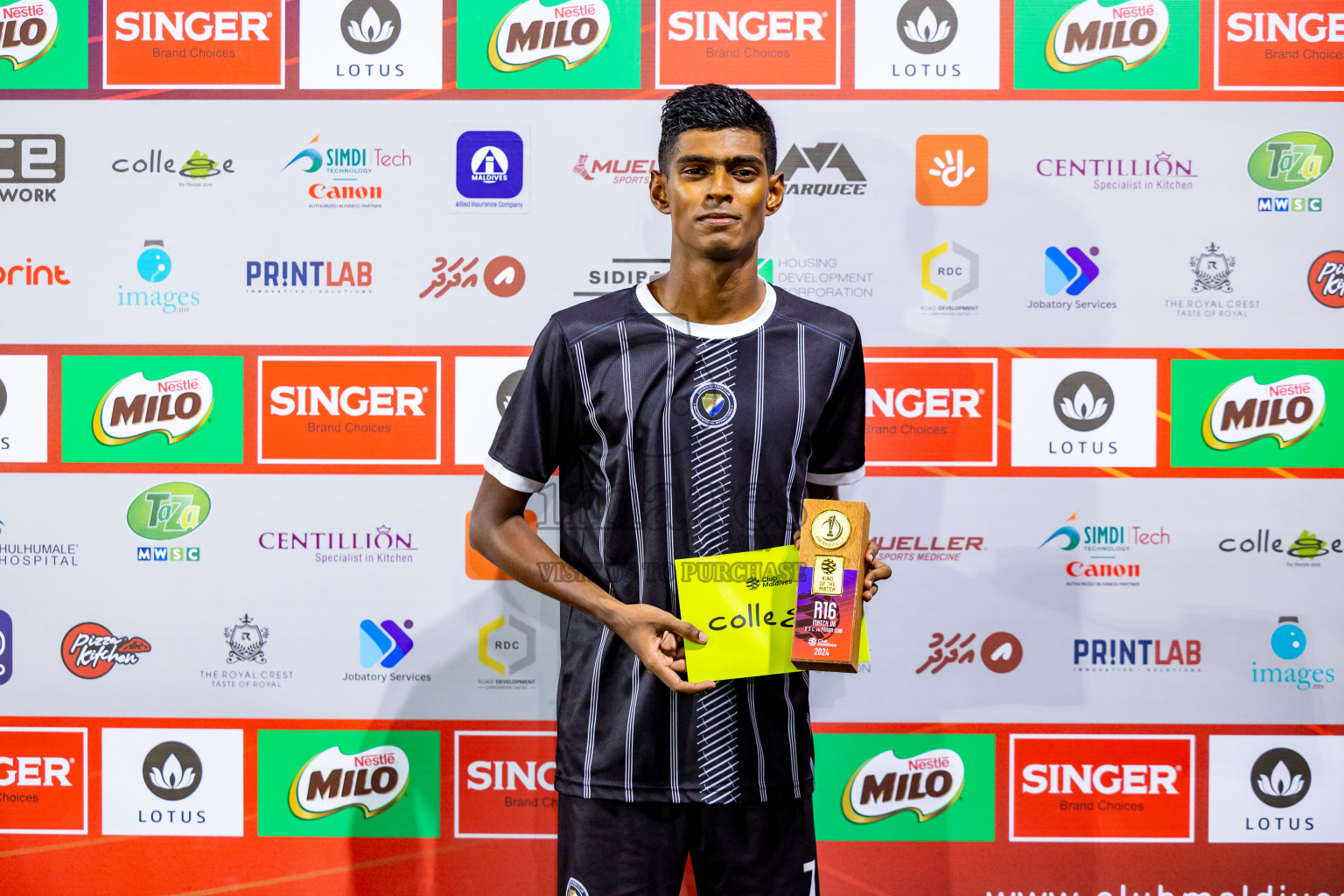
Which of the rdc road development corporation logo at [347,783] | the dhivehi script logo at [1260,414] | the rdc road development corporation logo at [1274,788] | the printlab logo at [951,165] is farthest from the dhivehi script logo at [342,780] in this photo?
the dhivehi script logo at [1260,414]

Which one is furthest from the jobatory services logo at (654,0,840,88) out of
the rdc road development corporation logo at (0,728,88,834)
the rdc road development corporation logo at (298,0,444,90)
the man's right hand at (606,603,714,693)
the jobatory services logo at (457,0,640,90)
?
the rdc road development corporation logo at (0,728,88,834)

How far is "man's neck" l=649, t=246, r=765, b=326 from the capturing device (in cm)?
149

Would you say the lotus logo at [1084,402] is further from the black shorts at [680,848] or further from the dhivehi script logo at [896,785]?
the black shorts at [680,848]

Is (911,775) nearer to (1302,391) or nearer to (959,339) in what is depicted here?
(959,339)

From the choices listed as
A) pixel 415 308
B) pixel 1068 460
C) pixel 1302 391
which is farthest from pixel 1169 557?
pixel 415 308

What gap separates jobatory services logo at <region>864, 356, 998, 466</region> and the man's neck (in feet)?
2.60

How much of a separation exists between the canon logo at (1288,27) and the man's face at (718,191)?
1.54 meters

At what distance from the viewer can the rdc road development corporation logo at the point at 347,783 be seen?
7.50ft

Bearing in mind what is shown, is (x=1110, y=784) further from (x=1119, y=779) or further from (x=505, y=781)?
(x=505, y=781)

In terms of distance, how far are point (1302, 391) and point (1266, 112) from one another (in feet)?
2.25

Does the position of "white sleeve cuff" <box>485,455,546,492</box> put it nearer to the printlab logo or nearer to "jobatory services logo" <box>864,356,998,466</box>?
"jobatory services logo" <box>864,356,998,466</box>

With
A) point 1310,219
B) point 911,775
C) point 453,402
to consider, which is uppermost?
point 1310,219

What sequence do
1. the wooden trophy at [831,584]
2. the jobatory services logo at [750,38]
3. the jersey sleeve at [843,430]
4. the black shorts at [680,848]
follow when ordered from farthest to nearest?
the jobatory services logo at [750,38] < the jersey sleeve at [843,430] < the black shorts at [680,848] < the wooden trophy at [831,584]

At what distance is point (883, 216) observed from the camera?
2240 millimetres
